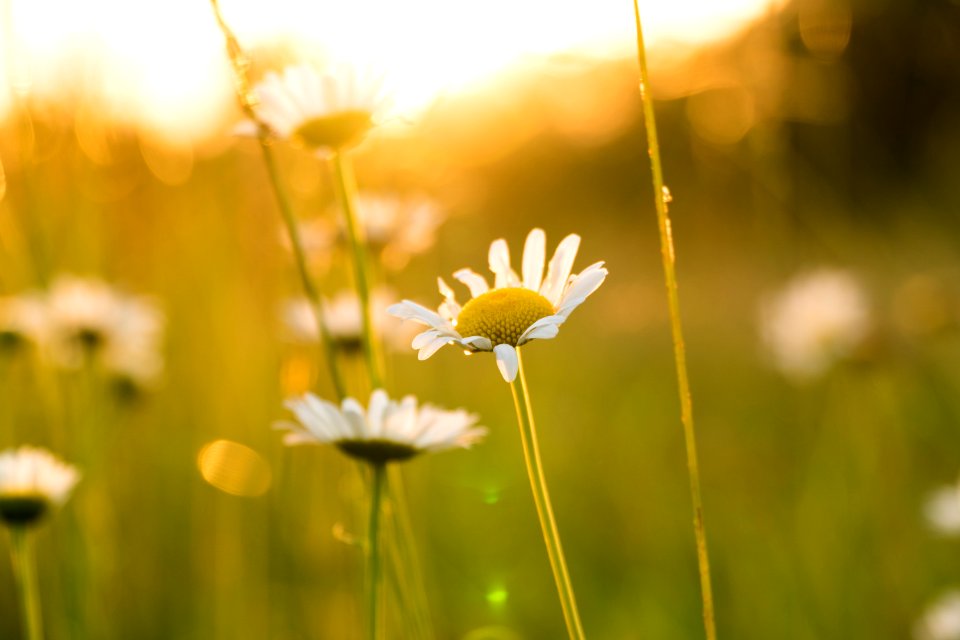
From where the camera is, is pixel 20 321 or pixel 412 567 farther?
pixel 20 321

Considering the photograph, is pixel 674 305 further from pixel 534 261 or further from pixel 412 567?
pixel 412 567

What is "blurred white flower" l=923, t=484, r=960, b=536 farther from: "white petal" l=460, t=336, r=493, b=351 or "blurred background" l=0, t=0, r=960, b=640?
"white petal" l=460, t=336, r=493, b=351

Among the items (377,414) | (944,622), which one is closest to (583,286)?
(377,414)

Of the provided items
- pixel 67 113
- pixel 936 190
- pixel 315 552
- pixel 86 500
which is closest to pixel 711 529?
pixel 315 552

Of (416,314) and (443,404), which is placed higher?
(443,404)

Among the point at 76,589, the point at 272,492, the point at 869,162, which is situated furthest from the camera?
the point at 869,162

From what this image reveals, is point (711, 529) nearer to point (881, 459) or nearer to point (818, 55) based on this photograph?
point (881, 459)

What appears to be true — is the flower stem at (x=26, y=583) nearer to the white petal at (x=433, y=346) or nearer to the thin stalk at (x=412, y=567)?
the thin stalk at (x=412, y=567)
